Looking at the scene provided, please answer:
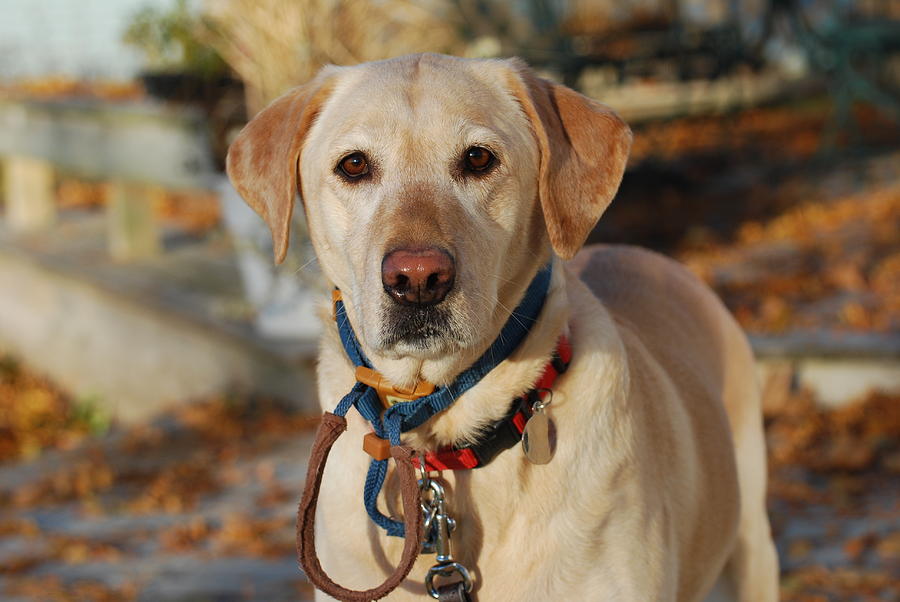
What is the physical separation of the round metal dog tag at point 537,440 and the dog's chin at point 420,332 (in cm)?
23

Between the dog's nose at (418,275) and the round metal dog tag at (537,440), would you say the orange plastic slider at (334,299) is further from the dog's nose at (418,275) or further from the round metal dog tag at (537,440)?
the round metal dog tag at (537,440)

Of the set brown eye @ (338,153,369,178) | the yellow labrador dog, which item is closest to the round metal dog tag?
the yellow labrador dog

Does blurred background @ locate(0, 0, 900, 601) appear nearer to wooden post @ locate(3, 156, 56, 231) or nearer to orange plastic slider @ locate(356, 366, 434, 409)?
wooden post @ locate(3, 156, 56, 231)

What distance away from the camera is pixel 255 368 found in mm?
6719

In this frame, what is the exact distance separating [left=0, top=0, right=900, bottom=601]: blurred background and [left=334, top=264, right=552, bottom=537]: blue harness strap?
687 mm

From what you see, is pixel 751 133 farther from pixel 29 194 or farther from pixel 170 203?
pixel 29 194

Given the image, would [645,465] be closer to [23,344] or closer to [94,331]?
[94,331]

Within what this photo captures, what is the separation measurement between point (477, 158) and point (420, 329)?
38cm

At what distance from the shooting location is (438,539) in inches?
88.7

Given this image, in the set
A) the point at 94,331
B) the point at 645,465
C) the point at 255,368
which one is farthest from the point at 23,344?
the point at 645,465

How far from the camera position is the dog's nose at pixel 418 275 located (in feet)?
6.75

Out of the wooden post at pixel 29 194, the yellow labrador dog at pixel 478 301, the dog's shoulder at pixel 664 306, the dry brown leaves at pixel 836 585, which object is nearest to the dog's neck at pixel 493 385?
the yellow labrador dog at pixel 478 301

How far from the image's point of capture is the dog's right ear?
2.43 metres

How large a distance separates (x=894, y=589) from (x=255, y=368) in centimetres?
387
